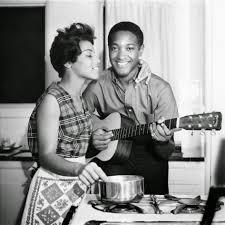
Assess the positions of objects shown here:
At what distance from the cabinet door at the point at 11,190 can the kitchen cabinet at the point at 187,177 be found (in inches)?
35.6

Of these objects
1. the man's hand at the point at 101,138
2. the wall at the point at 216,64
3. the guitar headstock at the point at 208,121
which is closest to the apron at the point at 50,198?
the man's hand at the point at 101,138

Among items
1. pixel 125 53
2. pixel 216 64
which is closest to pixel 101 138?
pixel 125 53

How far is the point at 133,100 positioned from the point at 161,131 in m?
0.28

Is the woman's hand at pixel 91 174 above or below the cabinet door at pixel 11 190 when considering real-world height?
above

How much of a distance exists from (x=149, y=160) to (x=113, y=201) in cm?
100

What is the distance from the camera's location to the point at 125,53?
2.25 m

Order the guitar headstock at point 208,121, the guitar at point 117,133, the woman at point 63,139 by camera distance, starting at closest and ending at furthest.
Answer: the woman at point 63,139, the guitar headstock at point 208,121, the guitar at point 117,133

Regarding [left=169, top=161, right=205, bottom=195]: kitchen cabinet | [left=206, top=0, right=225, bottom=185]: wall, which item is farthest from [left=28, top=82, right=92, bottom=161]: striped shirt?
[left=206, top=0, right=225, bottom=185]: wall

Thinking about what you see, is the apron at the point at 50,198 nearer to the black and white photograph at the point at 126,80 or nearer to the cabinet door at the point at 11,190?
the black and white photograph at the point at 126,80

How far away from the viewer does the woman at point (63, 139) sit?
1660 mm

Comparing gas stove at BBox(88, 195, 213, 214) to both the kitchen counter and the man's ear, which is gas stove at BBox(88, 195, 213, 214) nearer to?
the man's ear

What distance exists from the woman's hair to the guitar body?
0.37 meters

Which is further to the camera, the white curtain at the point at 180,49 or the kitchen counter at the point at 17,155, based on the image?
the kitchen counter at the point at 17,155

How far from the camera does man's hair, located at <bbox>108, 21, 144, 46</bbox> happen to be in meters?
2.28
